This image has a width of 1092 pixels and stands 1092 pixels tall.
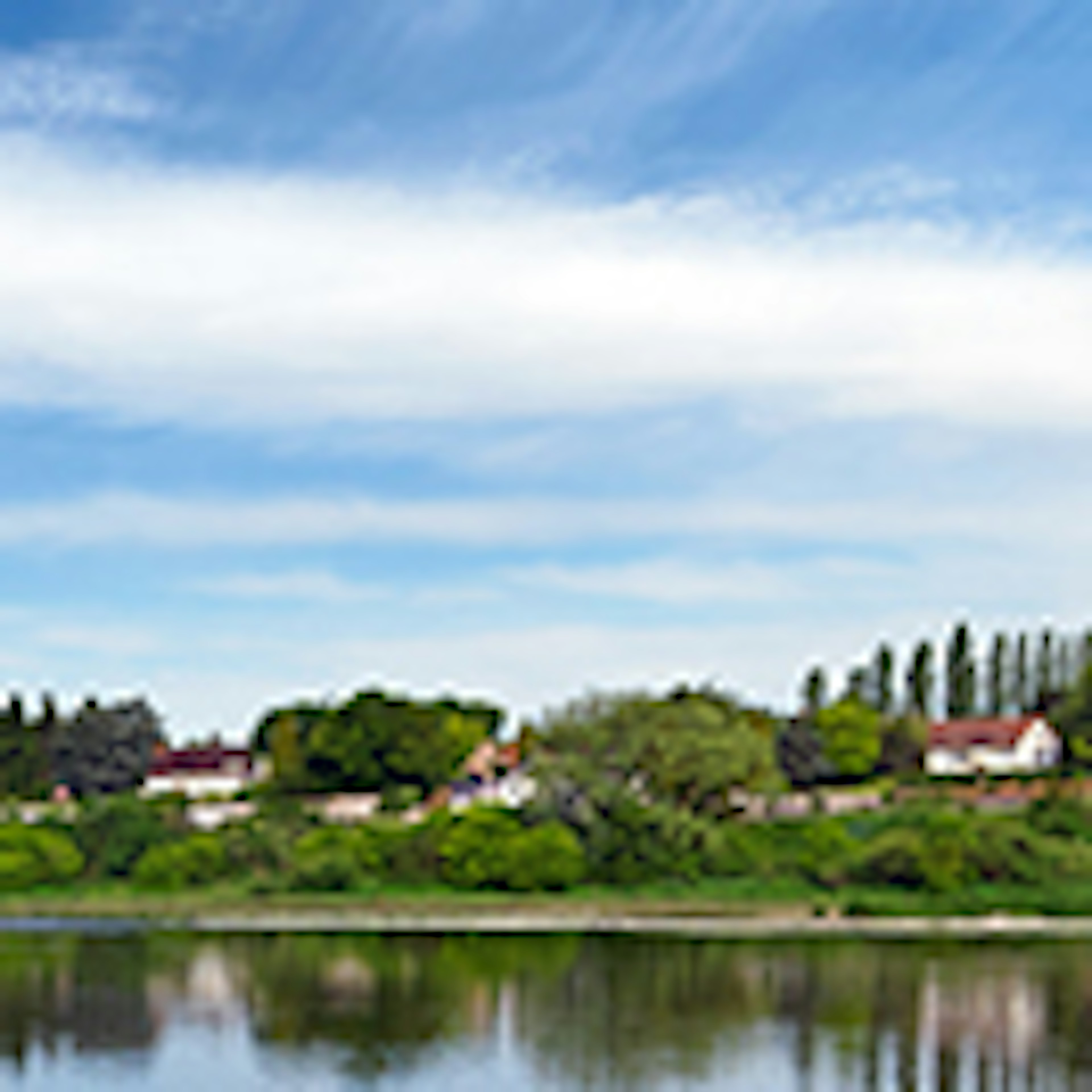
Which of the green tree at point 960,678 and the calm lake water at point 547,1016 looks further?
the green tree at point 960,678

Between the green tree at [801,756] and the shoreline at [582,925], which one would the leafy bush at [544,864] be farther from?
the green tree at [801,756]

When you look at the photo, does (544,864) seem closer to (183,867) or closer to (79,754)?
(183,867)

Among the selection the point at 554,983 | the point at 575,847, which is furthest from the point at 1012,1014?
the point at 575,847

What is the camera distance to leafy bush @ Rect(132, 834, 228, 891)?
90562 millimetres

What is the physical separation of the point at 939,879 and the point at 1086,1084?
44.8 metres

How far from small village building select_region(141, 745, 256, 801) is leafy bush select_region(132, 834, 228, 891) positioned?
1540 inches

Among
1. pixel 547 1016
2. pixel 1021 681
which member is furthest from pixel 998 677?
pixel 547 1016

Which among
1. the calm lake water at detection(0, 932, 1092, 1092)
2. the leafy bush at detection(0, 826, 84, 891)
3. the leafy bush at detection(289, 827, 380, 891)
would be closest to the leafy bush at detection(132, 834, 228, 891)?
the leafy bush at detection(289, 827, 380, 891)

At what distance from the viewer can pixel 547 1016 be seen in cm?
4747

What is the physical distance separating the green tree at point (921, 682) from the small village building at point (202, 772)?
160 ft

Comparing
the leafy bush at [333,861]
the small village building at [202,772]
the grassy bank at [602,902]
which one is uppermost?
the small village building at [202,772]

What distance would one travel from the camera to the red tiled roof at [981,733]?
127438mm

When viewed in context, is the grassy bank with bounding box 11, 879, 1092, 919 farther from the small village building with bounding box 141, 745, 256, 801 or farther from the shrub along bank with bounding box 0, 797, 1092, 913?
the small village building with bounding box 141, 745, 256, 801

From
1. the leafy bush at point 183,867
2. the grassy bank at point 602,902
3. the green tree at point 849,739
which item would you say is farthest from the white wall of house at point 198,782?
the grassy bank at point 602,902
